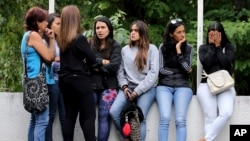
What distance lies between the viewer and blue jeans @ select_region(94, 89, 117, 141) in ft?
21.1

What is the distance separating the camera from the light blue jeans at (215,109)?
6.33 metres

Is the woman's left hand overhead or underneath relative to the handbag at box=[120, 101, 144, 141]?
overhead

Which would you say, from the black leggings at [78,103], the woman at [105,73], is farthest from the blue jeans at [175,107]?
the black leggings at [78,103]

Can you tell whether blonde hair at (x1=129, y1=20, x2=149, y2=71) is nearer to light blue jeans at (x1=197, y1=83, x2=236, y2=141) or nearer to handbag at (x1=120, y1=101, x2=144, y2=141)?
handbag at (x1=120, y1=101, x2=144, y2=141)

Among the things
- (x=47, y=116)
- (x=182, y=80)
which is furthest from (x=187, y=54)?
(x=47, y=116)

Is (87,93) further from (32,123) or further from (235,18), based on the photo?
(235,18)

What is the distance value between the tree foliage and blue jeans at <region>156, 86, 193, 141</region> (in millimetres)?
1309

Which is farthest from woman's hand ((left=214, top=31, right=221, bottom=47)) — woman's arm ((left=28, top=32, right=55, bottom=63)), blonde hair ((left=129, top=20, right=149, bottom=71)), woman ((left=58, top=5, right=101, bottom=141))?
woman's arm ((left=28, top=32, right=55, bottom=63))

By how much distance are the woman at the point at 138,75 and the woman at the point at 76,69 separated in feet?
1.69

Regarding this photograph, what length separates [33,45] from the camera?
5.89 m

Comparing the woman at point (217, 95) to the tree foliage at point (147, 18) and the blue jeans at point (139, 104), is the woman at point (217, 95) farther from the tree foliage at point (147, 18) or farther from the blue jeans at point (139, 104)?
the tree foliage at point (147, 18)

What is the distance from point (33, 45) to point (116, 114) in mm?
1298

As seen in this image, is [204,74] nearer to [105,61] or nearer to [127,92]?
[127,92]

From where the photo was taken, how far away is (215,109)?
6.44 metres
